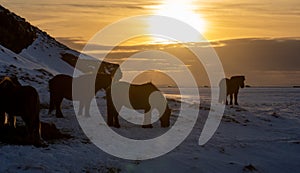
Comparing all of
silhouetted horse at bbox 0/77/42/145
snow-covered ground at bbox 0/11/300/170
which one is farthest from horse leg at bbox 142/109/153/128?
silhouetted horse at bbox 0/77/42/145

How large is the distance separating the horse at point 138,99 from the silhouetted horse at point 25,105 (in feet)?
20.4

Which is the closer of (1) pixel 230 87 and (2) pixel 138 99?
(2) pixel 138 99

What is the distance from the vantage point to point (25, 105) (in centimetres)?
1432

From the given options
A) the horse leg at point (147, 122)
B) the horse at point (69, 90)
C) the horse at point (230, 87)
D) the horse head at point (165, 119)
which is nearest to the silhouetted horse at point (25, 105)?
the horse at point (69, 90)

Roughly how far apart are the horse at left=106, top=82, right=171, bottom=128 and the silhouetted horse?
622 centimetres

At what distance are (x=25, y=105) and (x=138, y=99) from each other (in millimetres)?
7683

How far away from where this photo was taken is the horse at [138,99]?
20797 mm

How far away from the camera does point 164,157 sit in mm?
16141

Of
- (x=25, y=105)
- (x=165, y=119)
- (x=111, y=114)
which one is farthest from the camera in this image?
(x=165, y=119)

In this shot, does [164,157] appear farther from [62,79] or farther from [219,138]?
[62,79]

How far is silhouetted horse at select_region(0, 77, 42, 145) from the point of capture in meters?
14.3

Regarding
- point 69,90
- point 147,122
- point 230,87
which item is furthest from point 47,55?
point 147,122

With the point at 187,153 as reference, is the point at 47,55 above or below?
above

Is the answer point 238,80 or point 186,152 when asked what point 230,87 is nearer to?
point 238,80
